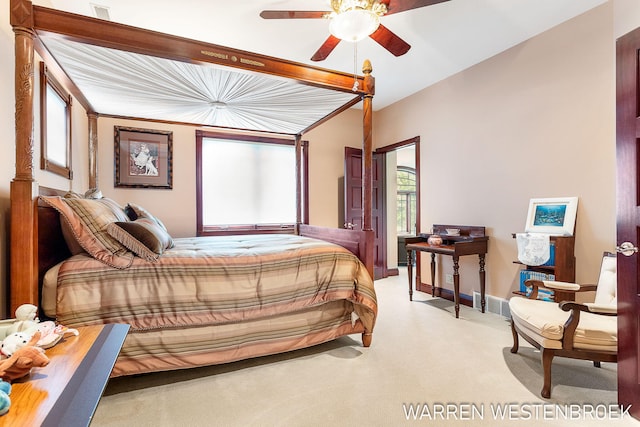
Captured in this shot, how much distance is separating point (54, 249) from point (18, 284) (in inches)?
15.3

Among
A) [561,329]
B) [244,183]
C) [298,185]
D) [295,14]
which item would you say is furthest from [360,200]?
[561,329]

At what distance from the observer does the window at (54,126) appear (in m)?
2.31

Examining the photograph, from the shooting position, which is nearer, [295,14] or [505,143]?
[295,14]

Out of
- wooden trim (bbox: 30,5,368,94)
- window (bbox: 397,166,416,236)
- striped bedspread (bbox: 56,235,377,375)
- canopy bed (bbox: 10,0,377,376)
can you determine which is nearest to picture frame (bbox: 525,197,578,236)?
canopy bed (bbox: 10,0,377,376)

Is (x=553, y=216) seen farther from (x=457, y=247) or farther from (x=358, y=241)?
(x=358, y=241)

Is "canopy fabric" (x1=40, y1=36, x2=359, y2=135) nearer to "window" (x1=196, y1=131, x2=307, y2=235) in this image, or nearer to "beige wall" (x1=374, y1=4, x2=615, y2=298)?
"window" (x1=196, y1=131, x2=307, y2=235)

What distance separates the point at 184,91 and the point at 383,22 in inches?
74.0

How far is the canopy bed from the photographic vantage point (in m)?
1.65

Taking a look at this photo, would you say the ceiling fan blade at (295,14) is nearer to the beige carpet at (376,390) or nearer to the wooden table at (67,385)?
the wooden table at (67,385)

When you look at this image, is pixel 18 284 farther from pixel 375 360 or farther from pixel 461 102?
pixel 461 102

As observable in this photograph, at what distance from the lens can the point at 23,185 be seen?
5.28 ft

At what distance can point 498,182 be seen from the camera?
350 cm

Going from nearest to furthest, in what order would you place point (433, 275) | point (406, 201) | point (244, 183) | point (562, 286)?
point (562, 286) → point (433, 275) → point (244, 183) → point (406, 201)

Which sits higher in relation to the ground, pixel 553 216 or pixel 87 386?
pixel 553 216
